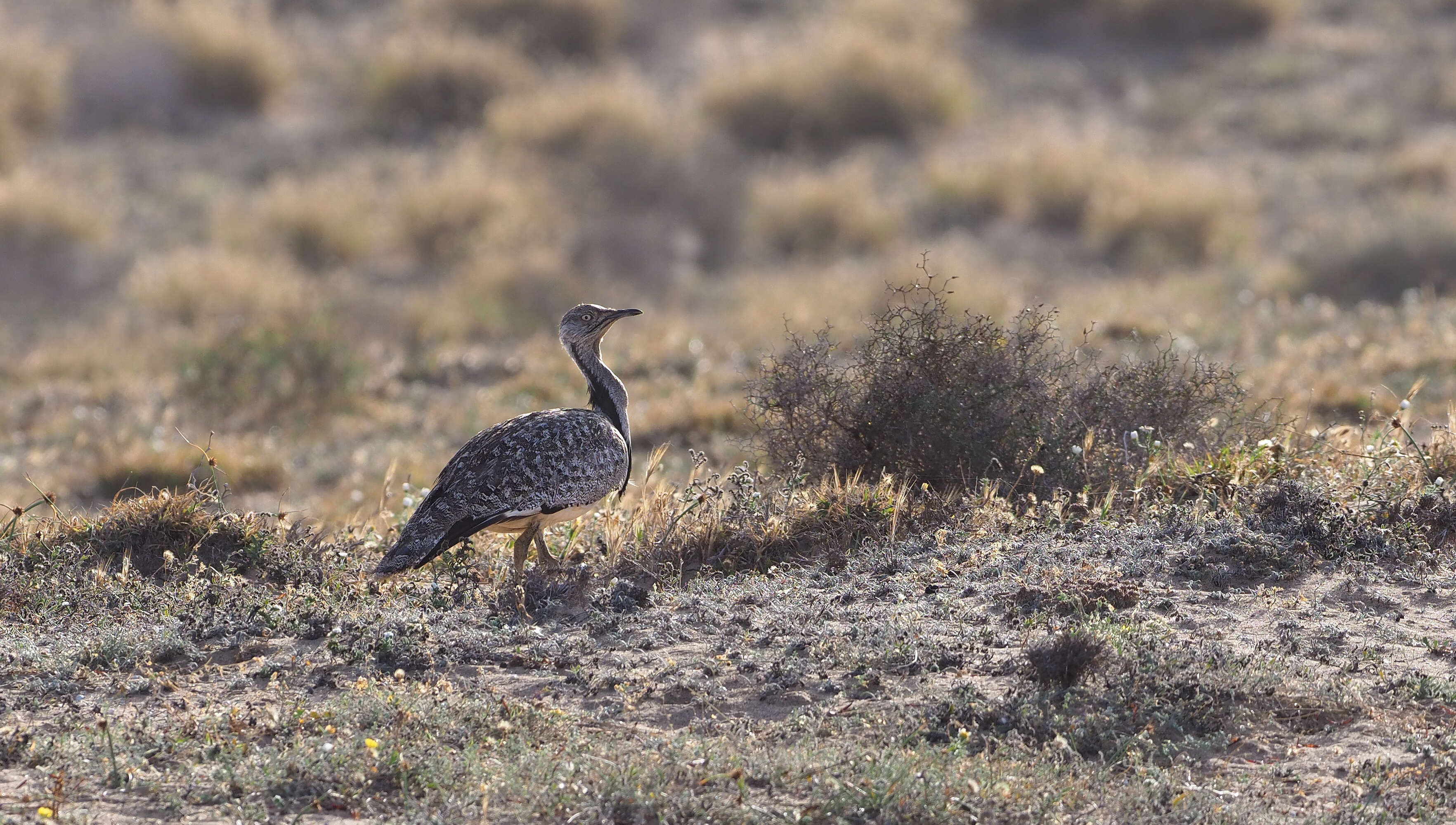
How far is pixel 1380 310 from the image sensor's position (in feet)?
50.8

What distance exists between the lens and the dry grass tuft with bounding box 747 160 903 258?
2180 cm

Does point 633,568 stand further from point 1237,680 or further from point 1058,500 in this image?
point 1237,680

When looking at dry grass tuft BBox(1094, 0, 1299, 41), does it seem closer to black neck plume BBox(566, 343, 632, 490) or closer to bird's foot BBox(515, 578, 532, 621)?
black neck plume BBox(566, 343, 632, 490)

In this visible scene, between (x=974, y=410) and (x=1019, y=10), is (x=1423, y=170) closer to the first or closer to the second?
(x=1019, y=10)

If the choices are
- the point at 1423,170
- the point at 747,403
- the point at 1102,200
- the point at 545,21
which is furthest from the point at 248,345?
the point at 545,21

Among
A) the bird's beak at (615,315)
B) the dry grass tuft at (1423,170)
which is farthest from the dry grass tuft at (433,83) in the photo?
the bird's beak at (615,315)

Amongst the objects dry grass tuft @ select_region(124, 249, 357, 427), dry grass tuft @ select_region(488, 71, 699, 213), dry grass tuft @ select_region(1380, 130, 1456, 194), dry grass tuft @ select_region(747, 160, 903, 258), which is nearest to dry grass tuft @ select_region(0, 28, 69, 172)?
dry grass tuft @ select_region(488, 71, 699, 213)

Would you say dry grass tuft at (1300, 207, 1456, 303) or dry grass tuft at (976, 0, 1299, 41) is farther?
dry grass tuft at (976, 0, 1299, 41)

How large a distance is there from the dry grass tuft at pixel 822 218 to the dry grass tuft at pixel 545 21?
8599mm

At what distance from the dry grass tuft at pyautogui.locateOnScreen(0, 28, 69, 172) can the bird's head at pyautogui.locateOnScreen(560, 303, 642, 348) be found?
19135 millimetres

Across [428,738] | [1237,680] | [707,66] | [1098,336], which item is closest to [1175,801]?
[1237,680]

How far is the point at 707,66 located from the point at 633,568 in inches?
911

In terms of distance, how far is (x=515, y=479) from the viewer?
6.79m

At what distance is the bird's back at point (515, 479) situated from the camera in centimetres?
665
